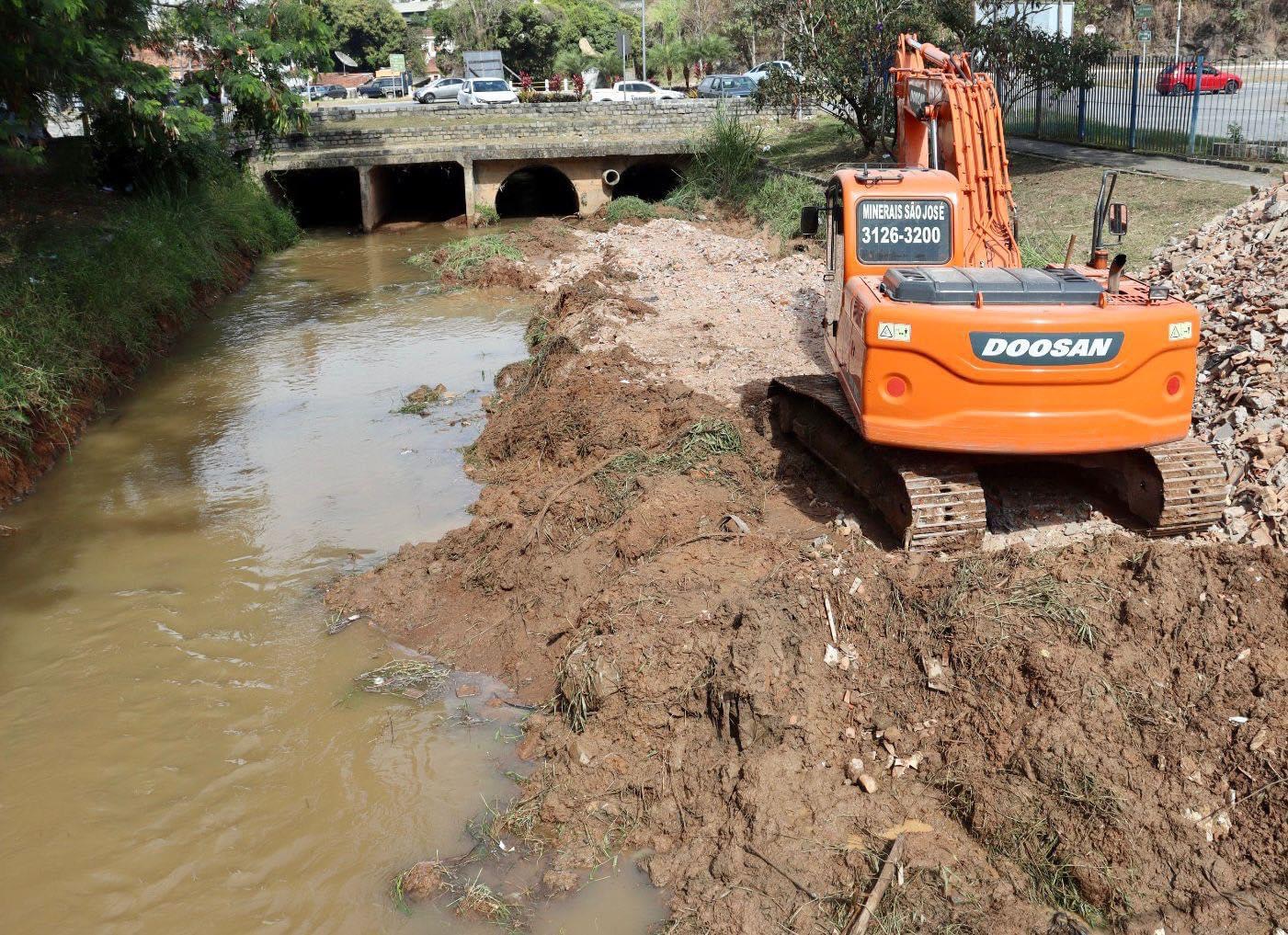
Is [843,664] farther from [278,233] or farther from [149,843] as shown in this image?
[278,233]

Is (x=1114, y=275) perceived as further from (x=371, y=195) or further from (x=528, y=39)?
(x=528, y=39)

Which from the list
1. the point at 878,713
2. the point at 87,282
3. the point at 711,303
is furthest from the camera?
the point at 711,303

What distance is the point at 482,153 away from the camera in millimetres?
24922

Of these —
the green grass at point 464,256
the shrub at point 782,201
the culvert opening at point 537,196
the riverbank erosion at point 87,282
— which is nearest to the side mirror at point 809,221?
the riverbank erosion at point 87,282

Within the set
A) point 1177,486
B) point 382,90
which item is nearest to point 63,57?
point 1177,486

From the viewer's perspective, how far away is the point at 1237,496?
6.62 metres

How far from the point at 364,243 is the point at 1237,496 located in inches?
805

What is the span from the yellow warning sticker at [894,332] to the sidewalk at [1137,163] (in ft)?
34.0

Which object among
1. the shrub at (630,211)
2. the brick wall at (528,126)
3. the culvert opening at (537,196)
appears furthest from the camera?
the culvert opening at (537,196)

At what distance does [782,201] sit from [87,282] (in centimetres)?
1185

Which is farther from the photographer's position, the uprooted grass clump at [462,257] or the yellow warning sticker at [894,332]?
the uprooted grass clump at [462,257]

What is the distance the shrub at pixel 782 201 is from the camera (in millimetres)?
18375

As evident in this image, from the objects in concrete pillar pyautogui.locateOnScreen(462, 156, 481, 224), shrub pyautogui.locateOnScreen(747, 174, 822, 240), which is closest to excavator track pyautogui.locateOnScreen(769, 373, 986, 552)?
shrub pyautogui.locateOnScreen(747, 174, 822, 240)

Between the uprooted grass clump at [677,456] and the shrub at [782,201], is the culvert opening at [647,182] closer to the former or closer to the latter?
the shrub at [782,201]
